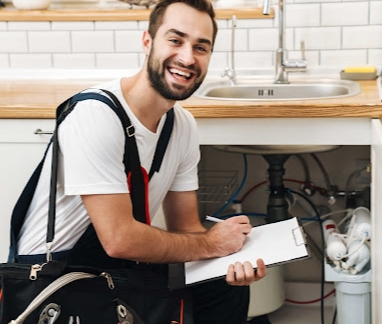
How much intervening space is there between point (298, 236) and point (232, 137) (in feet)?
1.83

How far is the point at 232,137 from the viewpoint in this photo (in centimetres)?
219

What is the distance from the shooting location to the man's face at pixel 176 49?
1.75 m

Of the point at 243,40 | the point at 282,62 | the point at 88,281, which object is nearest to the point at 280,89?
the point at 282,62

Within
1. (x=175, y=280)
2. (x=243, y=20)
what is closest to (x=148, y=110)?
(x=175, y=280)

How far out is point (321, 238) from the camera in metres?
2.87

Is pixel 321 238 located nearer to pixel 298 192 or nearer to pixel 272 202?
pixel 298 192

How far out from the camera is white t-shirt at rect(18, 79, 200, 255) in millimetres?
1629

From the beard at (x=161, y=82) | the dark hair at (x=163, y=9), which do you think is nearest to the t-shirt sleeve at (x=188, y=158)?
the beard at (x=161, y=82)

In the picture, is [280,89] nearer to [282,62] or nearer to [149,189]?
[282,62]

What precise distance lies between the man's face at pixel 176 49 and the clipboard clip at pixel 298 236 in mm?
433

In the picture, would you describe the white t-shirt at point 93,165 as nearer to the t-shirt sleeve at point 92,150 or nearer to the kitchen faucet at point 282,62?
the t-shirt sleeve at point 92,150

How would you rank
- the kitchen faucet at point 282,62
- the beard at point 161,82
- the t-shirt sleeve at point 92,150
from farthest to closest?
the kitchen faucet at point 282,62 → the beard at point 161,82 → the t-shirt sleeve at point 92,150

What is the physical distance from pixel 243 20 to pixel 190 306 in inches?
56.4

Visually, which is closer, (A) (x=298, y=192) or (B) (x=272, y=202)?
(B) (x=272, y=202)
